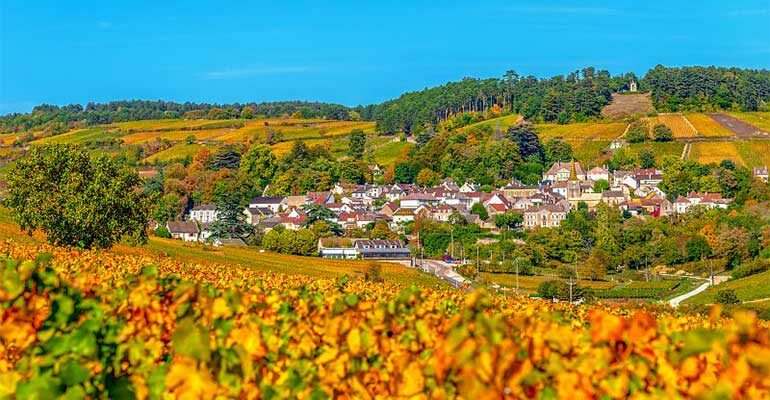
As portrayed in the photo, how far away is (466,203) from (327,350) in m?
120

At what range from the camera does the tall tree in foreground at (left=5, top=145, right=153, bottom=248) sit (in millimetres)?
35375

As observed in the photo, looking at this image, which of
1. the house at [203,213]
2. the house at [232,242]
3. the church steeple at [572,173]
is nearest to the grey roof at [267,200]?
the house at [203,213]

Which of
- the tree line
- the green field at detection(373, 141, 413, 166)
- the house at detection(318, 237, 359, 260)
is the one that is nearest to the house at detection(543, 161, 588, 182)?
the green field at detection(373, 141, 413, 166)

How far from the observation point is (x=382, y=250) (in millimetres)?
95125

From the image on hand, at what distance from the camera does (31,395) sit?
663 centimetres

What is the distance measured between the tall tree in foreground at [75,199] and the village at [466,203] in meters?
58.9

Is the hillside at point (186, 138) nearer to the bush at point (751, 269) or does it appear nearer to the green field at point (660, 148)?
the green field at point (660, 148)

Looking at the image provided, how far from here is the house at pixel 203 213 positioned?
5068 inches

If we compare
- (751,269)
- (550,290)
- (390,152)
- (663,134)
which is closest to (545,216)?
(751,269)

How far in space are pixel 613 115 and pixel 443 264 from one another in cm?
9312

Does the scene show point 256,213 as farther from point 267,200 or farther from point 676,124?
point 676,124

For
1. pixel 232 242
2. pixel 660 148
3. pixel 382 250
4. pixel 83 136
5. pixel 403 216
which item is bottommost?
pixel 382 250

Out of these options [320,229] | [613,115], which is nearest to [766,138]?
[613,115]

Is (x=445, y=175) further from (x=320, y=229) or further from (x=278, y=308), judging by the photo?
(x=278, y=308)
